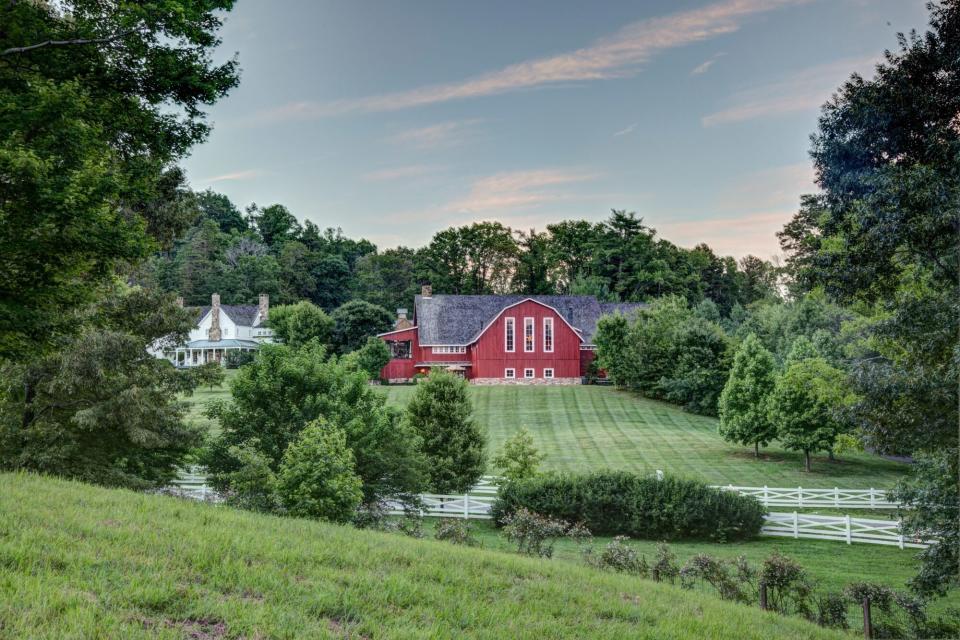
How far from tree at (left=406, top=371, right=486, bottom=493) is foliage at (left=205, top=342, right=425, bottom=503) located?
5.44 meters

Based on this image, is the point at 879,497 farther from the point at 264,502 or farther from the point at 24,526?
the point at 24,526

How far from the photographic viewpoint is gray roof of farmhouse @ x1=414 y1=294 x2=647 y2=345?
56.1 metres

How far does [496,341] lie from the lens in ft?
176

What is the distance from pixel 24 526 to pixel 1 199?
163 inches

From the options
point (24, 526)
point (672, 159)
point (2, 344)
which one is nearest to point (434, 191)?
point (672, 159)

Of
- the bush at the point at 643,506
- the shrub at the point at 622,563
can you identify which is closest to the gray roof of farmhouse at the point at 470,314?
the bush at the point at 643,506

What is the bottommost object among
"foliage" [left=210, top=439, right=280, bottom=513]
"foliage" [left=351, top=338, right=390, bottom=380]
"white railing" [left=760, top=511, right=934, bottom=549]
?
"white railing" [left=760, top=511, right=934, bottom=549]

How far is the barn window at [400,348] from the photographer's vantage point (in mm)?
58531

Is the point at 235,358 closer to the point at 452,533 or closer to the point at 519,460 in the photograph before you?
the point at 519,460

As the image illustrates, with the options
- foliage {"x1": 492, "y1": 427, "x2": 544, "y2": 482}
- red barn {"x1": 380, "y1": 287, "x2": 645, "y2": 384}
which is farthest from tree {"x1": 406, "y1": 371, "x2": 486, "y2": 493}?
red barn {"x1": 380, "y1": 287, "x2": 645, "y2": 384}

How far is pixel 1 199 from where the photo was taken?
26.9 ft

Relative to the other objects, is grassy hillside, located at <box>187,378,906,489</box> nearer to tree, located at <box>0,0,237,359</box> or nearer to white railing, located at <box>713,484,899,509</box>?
white railing, located at <box>713,484,899,509</box>

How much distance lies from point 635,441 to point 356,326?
3279cm

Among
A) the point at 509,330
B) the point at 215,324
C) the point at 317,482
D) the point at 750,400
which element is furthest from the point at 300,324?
the point at 317,482
